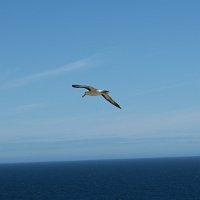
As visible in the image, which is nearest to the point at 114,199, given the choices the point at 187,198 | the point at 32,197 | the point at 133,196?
the point at 133,196

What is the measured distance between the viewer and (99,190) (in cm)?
19338

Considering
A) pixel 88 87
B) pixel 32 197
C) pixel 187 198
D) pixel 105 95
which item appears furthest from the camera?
pixel 32 197

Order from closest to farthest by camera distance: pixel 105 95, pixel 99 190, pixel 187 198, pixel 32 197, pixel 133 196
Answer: pixel 105 95 < pixel 187 198 < pixel 133 196 < pixel 32 197 < pixel 99 190

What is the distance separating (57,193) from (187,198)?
6075cm

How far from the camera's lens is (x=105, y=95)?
18.0 meters

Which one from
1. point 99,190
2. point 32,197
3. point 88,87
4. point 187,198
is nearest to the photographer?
point 88,87

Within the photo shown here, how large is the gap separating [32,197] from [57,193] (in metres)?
14.6

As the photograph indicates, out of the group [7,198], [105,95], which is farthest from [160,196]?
[105,95]

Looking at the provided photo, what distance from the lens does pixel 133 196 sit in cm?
16738

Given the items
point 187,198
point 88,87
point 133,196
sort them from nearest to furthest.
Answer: point 88,87 < point 187,198 < point 133,196

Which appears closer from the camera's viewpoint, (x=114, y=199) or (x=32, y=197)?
(x=114, y=199)

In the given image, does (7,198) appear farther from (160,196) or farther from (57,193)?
(160,196)

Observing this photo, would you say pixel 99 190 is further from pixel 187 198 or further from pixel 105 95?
pixel 105 95

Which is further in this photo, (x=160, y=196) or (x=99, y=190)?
(x=99, y=190)
